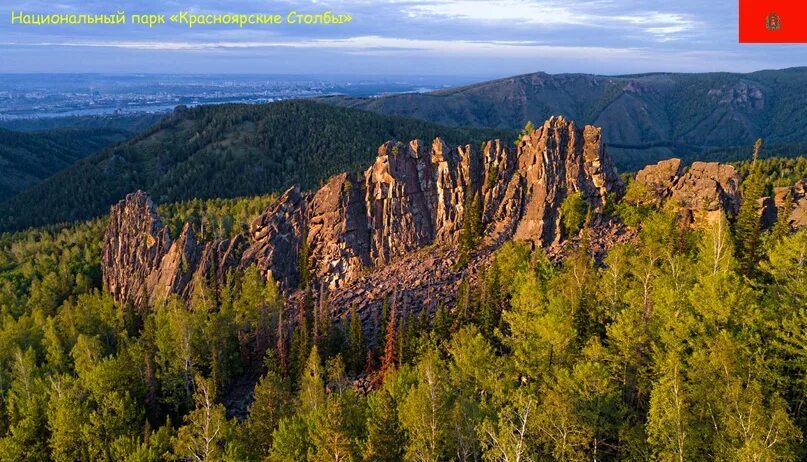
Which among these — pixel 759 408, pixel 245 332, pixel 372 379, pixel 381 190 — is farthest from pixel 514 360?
pixel 381 190

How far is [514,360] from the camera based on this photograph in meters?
53.5

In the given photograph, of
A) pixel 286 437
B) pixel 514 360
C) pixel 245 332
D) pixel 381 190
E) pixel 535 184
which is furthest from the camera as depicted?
pixel 381 190

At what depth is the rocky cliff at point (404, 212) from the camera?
10338cm

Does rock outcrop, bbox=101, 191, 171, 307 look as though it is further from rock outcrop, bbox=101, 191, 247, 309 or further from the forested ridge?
the forested ridge

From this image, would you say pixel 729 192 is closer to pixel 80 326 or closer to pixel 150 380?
pixel 150 380

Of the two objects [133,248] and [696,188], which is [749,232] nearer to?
[696,188]

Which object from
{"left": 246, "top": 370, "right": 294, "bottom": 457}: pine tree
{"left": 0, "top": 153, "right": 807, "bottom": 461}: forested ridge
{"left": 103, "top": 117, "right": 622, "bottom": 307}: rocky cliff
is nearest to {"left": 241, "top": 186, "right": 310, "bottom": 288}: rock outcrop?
{"left": 103, "top": 117, "right": 622, "bottom": 307}: rocky cliff

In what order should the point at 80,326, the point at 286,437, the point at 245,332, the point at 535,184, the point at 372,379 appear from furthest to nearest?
the point at 535,184 < the point at 80,326 < the point at 245,332 < the point at 372,379 < the point at 286,437

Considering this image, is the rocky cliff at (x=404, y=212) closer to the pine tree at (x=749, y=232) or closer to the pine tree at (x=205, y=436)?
the pine tree at (x=749, y=232)

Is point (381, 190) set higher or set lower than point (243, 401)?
higher

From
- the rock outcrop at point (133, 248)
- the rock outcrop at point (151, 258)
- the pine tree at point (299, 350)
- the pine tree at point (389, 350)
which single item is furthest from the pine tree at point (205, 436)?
the rock outcrop at point (133, 248)

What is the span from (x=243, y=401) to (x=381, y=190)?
51.5 metres

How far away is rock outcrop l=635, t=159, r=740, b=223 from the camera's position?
91.6m

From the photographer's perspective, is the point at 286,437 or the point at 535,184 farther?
the point at 535,184
